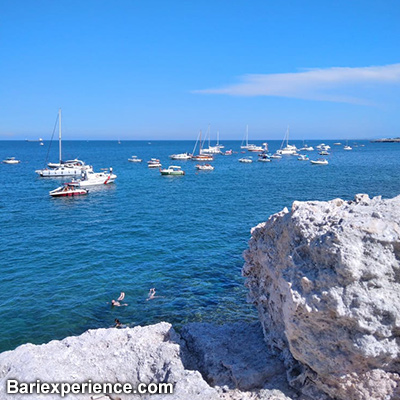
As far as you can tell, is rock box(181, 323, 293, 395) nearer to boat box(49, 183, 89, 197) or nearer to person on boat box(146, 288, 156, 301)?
person on boat box(146, 288, 156, 301)

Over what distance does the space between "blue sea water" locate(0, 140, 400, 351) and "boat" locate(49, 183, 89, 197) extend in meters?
0.94

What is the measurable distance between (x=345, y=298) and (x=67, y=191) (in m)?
52.7

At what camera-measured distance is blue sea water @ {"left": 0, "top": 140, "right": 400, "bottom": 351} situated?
67.2ft

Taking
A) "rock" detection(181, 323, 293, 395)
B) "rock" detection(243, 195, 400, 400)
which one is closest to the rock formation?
"rock" detection(181, 323, 293, 395)

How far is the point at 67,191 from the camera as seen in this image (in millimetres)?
→ 56531

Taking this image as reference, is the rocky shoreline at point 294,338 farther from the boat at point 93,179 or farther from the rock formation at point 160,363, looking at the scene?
the boat at point 93,179

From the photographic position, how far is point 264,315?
512 inches

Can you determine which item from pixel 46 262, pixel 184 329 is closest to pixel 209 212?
pixel 46 262

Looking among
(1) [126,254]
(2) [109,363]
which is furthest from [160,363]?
(1) [126,254]

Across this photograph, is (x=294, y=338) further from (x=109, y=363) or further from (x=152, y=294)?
(x=152, y=294)

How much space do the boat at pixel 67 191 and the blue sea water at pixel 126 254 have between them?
37.2 inches

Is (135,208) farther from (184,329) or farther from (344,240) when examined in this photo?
(344,240)

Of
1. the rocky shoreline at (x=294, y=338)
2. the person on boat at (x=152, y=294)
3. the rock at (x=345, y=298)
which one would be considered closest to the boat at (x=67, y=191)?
the person on boat at (x=152, y=294)

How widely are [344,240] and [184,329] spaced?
770 cm
